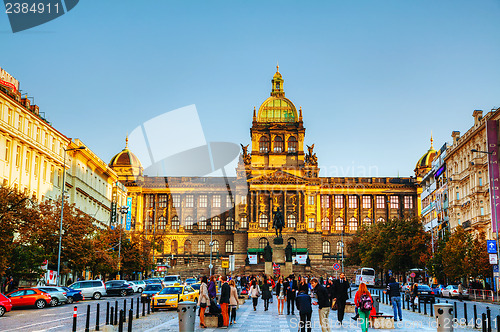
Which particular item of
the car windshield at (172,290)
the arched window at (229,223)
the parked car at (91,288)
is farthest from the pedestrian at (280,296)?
the arched window at (229,223)

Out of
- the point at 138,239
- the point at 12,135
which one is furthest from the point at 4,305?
the point at 138,239

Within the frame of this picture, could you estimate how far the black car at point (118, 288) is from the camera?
59.8 m

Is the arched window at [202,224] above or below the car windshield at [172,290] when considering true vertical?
above

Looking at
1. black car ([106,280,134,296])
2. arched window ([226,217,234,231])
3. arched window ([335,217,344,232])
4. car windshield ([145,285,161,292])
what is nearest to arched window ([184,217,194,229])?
arched window ([226,217,234,231])

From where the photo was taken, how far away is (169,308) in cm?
3925

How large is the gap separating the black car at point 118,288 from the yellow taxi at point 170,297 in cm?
2101

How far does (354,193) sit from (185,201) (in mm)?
36068

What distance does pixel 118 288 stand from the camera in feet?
197

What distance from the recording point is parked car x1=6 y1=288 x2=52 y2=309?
41.0 m

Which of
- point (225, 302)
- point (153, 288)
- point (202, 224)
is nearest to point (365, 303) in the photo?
point (225, 302)

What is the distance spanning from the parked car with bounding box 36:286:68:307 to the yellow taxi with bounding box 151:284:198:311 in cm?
909

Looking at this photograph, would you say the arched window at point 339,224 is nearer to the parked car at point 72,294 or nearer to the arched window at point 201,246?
the arched window at point 201,246

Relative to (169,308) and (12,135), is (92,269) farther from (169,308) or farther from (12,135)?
(169,308)

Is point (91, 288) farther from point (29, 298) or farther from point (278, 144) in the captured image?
point (278, 144)
